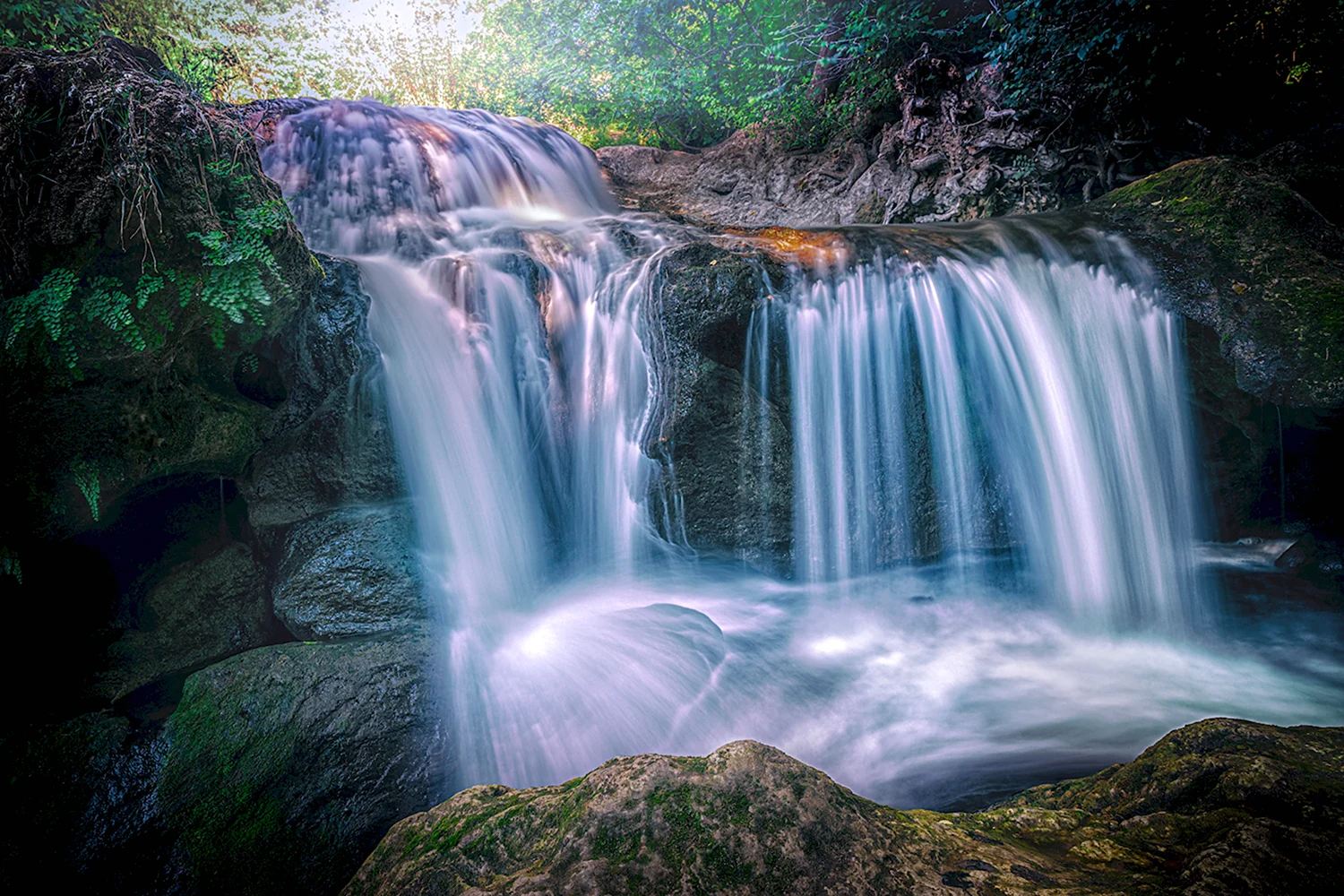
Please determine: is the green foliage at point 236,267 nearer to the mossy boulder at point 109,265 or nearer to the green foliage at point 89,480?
the mossy boulder at point 109,265

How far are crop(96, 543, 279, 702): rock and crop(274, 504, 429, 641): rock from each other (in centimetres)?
22

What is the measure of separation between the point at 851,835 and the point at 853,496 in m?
4.04

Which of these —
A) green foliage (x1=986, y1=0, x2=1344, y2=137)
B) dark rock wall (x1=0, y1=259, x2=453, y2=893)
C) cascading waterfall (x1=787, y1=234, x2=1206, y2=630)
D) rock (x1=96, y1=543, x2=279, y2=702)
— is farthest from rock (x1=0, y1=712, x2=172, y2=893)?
green foliage (x1=986, y1=0, x2=1344, y2=137)

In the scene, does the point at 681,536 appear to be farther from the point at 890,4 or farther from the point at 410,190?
the point at 890,4

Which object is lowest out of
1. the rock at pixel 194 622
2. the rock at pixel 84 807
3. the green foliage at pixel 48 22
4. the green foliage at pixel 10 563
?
the rock at pixel 84 807

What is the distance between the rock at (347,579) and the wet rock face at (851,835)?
2.53 meters

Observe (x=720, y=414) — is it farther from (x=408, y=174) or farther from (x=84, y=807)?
(x=408, y=174)

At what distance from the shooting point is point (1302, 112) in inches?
251

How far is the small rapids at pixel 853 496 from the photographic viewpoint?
4074 millimetres

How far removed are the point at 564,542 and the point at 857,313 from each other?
3608 millimetres

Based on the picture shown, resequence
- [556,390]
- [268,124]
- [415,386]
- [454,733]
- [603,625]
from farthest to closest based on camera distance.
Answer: [268,124] → [556,390] → [415,386] → [603,625] → [454,733]

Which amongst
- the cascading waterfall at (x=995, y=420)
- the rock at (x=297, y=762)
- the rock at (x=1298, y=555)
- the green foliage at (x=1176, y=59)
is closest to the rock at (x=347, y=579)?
the rock at (x=297, y=762)

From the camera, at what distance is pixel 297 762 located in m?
2.94

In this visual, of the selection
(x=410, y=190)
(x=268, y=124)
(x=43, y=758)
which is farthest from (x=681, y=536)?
(x=268, y=124)
